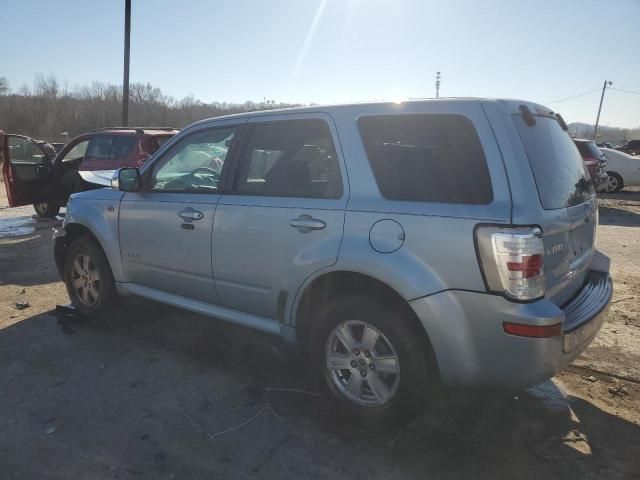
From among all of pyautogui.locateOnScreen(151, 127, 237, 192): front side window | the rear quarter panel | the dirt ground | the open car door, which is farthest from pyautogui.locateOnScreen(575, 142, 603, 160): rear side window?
the open car door

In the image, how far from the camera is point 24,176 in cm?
938

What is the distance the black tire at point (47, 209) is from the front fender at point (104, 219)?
6590 mm

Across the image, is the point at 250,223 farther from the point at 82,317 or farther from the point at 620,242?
the point at 620,242

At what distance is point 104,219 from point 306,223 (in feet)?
7.46

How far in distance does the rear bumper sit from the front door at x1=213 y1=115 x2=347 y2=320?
733 mm

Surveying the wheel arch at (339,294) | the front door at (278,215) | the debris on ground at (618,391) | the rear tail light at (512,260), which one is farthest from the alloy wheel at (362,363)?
the debris on ground at (618,391)

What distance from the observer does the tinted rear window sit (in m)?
2.63

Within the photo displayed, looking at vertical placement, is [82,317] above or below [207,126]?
below

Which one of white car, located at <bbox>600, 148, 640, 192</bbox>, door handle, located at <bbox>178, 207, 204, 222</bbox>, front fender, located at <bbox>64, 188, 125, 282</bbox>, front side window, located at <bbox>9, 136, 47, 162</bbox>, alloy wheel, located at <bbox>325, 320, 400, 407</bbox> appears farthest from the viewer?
white car, located at <bbox>600, 148, 640, 192</bbox>

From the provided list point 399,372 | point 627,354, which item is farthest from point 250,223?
point 627,354

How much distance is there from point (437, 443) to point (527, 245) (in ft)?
4.16

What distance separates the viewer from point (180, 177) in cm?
409

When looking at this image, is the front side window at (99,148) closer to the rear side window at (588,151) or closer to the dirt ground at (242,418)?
the dirt ground at (242,418)

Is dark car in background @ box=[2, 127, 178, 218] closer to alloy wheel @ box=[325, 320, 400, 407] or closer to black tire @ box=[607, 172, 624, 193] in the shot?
alloy wheel @ box=[325, 320, 400, 407]
